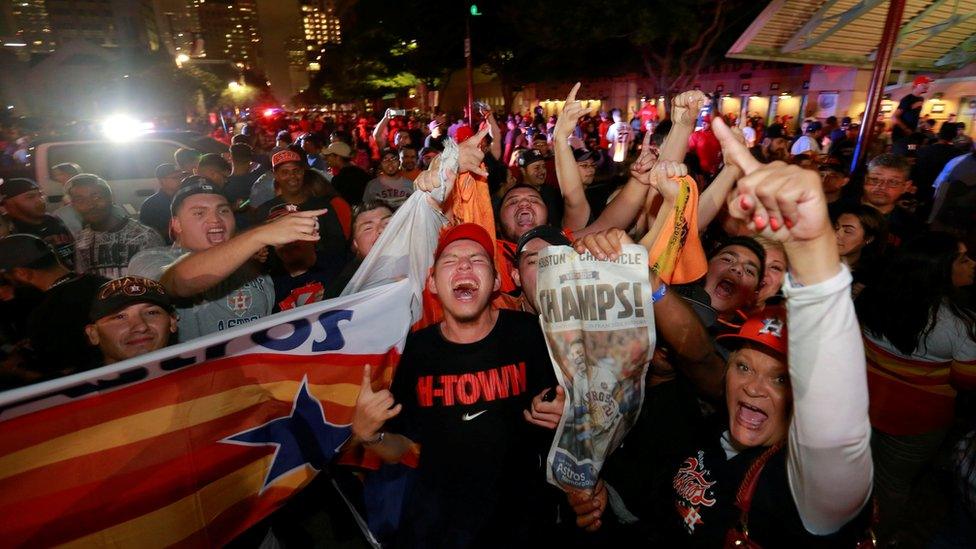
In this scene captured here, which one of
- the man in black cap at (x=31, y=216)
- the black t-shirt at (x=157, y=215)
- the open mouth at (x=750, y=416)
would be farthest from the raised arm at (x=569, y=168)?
the man in black cap at (x=31, y=216)

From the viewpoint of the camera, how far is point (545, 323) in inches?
91.0

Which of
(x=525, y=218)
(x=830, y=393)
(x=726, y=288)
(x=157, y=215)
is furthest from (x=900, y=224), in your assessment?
(x=157, y=215)

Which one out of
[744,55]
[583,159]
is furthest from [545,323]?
[744,55]

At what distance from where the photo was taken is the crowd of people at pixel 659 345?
1342 mm

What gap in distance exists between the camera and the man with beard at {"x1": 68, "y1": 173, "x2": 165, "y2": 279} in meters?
4.44

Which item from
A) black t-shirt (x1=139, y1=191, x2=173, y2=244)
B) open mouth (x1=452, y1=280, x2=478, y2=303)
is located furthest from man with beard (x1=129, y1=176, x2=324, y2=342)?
black t-shirt (x1=139, y1=191, x2=173, y2=244)

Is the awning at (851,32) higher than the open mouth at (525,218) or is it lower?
higher

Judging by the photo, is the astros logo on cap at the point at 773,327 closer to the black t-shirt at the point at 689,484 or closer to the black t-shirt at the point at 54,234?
the black t-shirt at the point at 689,484

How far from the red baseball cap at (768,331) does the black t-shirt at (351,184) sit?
6920 millimetres

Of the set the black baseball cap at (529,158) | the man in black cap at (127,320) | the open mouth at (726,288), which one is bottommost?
the open mouth at (726,288)

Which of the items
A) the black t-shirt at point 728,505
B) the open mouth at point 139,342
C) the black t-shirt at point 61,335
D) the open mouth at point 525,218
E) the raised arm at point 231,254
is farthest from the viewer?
the open mouth at point 525,218

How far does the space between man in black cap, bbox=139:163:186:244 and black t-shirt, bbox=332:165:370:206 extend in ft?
7.40

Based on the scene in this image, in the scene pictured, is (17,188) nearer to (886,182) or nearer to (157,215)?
(157,215)

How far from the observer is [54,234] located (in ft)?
17.4
